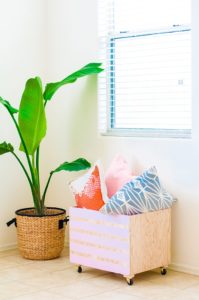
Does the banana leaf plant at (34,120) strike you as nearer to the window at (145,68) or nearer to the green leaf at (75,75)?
the green leaf at (75,75)

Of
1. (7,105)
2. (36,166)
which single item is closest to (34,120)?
(7,105)

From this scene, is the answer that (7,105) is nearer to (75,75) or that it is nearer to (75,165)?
(75,75)

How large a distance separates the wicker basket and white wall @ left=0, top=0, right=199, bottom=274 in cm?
32

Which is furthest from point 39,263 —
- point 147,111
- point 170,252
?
point 147,111

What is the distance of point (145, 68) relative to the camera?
4191mm

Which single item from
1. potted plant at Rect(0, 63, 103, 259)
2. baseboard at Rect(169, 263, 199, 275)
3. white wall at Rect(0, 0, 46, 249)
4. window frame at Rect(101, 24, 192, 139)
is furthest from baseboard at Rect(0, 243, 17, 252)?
baseboard at Rect(169, 263, 199, 275)

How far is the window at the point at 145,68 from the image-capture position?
3.99 m

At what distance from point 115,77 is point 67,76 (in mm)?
412

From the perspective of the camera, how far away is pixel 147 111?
4203mm

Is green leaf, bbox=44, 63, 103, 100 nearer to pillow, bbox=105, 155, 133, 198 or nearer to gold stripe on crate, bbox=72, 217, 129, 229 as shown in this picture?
pillow, bbox=105, 155, 133, 198

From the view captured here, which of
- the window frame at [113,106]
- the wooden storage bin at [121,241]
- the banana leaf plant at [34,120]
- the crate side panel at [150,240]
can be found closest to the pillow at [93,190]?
the wooden storage bin at [121,241]

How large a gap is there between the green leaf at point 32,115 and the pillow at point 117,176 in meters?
0.55

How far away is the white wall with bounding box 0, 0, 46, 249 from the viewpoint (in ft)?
14.9

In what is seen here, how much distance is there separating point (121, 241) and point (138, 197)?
0.28 metres
